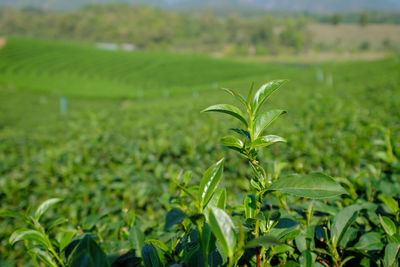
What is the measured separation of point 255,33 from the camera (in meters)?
74.8

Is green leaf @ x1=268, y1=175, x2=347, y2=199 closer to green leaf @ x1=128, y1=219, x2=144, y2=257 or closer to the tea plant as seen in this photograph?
the tea plant

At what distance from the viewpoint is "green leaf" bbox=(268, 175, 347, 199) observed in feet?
1.56

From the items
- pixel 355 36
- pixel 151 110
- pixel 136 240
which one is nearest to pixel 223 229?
pixel 136 240

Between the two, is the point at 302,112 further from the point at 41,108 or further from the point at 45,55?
the point at 45,55

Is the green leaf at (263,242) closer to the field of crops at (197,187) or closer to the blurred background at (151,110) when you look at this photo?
the field of crops at (197,187)

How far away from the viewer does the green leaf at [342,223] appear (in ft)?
2.03

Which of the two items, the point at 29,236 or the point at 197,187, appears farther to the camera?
the point at 197,187

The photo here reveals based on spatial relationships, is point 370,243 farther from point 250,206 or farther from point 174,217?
point 174,217

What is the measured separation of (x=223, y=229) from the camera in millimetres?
436

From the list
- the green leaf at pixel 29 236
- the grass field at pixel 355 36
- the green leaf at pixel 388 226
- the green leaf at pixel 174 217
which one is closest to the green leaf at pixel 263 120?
the green leaf at pixel 174 217

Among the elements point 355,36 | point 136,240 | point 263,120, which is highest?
point 355,36

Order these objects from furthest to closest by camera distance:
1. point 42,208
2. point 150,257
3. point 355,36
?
1. point 355,36
2. point 42,208
3. point 150,257

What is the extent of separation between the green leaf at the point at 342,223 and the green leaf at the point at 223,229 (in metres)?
0.33

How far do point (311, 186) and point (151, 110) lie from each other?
7.22m
